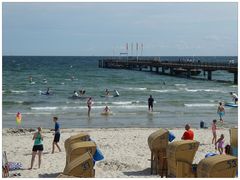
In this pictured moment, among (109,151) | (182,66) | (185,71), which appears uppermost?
(182,66)

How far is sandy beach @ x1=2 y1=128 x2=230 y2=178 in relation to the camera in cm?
1007

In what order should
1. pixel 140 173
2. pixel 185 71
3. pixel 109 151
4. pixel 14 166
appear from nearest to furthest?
pixel 140 173
pixel 14 166
pixel 109 151
pixel 185 71

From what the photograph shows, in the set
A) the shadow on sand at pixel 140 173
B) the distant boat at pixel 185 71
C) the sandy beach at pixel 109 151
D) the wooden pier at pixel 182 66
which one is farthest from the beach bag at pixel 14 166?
the distant boat at pixel 185 71

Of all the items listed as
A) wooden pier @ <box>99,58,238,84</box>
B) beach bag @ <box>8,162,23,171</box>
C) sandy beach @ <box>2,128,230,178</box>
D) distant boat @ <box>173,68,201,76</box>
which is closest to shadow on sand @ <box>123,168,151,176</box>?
sandy beach @ <box>2,128,230,178</box>

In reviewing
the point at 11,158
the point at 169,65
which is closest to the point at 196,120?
the point at 11,158

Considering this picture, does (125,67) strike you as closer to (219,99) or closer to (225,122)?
(219,99)

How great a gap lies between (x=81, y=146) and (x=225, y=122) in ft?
42.7

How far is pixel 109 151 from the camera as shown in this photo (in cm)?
1249

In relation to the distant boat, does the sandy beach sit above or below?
below

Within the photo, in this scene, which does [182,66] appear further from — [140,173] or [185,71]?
[140,173]

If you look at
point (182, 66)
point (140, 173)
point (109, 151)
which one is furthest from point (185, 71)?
point (140, 173)

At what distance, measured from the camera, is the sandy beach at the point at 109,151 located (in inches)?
396

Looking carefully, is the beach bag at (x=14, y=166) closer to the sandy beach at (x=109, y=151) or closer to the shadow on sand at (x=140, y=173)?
the sandy beach at (x=109, y=151)

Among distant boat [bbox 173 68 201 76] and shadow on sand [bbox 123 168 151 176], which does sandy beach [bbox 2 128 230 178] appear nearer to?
shadow on sand [bbox 123 168 151 176]
